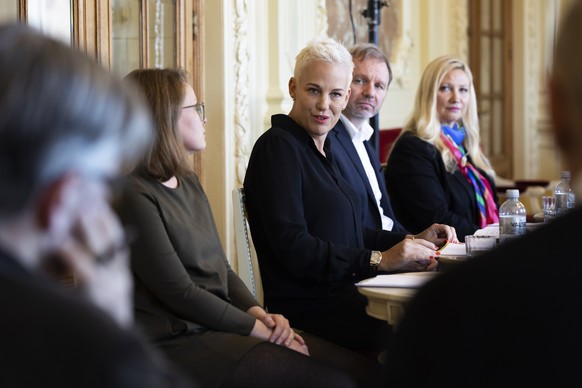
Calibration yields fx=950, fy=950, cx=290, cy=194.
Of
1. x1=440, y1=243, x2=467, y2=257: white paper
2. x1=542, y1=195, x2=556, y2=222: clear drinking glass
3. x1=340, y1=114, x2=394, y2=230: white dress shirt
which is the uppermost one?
x1=340, y1=114, x2=394, y2=230: white dress shirt

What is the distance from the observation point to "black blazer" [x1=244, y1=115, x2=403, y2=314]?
2.83 meters

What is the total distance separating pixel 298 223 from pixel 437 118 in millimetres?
1630

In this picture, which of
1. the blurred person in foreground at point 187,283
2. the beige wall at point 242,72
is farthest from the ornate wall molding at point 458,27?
the blurred person in foreground at point 187,283

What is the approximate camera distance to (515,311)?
0.98 m

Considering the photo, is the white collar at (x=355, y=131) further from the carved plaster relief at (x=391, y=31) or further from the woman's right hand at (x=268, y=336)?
the carved plaster relief at (x=391, y=31)

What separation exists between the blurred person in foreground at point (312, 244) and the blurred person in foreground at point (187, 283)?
1.00ft

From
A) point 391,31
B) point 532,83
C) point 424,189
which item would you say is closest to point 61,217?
point 424,189

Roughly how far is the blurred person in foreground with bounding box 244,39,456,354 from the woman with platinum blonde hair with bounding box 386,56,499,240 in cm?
87

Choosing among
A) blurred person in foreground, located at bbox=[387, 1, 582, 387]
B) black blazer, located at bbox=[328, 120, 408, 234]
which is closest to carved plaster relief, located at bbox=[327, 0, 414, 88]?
black blazer, located at bbox=[328, 120, 408, 234]

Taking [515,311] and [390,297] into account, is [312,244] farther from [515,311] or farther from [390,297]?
[515,311]

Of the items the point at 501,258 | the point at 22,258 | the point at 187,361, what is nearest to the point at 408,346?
the point at 501,258

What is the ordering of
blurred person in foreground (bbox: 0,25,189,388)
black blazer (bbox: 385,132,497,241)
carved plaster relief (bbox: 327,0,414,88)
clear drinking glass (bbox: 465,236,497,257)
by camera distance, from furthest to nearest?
carved plaster relief (bbox: 327,0,414,88) < black blazer (bbox: 385,132,497,241) < clear drinking glass (bbox: 465,236,497,257) < blurred person in foreground (bbox: 0,25,189,388)

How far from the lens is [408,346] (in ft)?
3.31

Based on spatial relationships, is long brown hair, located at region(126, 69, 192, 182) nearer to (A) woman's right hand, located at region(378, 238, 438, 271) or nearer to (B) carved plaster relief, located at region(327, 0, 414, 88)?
(A) woman's right hand, located at region(378, 238, 438, 271)
